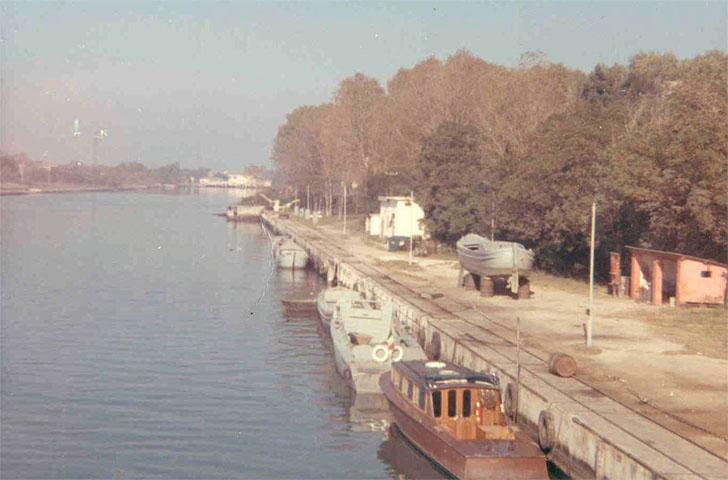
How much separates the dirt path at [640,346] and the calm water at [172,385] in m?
5.36

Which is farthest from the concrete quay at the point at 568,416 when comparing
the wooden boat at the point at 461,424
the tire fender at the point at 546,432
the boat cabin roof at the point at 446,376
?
the boat cabin roof at the point at 446,376

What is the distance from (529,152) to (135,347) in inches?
982

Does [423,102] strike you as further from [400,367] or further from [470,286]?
[400,367]

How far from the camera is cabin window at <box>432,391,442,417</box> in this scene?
58.5ft

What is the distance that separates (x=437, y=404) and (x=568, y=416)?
2814 millimetres

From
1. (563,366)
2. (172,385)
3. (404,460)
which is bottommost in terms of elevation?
(404,460)

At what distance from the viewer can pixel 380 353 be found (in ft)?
81.3

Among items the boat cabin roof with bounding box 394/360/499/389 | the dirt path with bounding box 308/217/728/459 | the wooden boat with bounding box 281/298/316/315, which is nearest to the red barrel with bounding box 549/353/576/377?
the dirt path with bounding box 308/217/728/459

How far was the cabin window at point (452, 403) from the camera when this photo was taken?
58.2 ft

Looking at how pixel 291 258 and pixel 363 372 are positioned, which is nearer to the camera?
pixel 363 372

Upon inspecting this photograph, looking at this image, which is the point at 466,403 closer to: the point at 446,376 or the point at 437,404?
the point at 437,404

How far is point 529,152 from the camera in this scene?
152 feet

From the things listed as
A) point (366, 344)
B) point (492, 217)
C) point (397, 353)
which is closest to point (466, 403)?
point (397, 353)

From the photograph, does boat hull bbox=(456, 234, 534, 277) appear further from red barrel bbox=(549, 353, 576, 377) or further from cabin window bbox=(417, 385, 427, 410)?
cabin window bbox=(417, 385, 427, 410)
